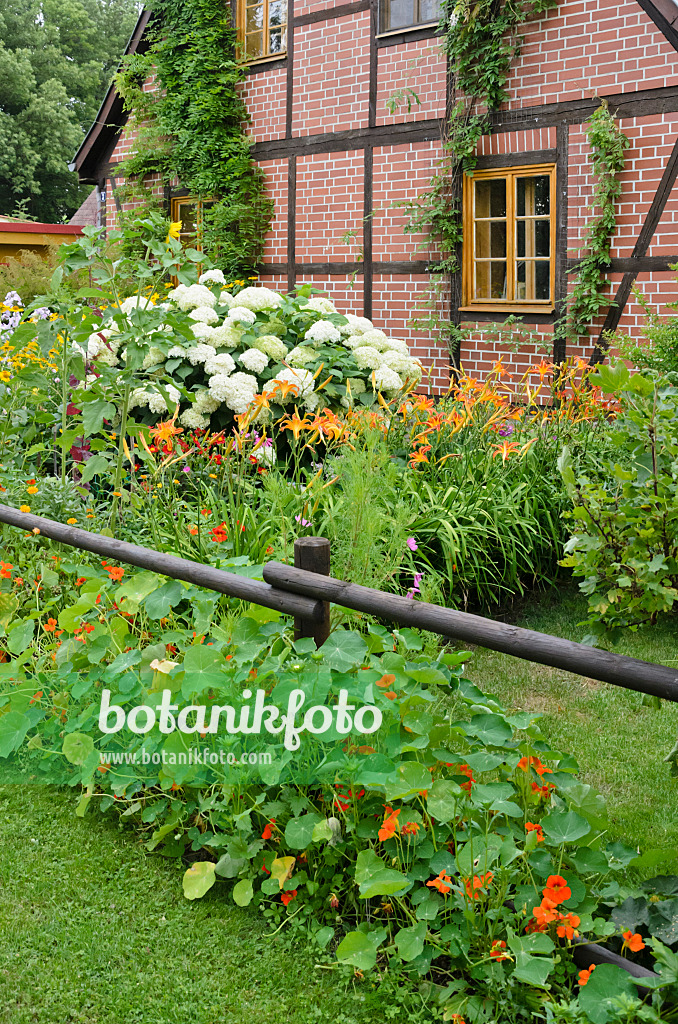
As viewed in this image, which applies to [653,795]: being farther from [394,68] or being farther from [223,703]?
[394,68]

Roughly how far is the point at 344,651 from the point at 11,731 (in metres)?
1.11

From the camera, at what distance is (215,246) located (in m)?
10.3

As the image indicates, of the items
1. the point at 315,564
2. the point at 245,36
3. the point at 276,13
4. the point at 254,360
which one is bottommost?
the point at 315,564

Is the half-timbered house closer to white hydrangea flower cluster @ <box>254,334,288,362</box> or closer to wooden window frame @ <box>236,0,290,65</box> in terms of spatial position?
wooden window frame @ <box>236,0,290,65</box>

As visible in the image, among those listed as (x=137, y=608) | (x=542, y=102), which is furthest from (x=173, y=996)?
(x=542, y=102)

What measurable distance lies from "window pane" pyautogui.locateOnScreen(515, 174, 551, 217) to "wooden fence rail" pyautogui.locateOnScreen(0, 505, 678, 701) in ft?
20.0

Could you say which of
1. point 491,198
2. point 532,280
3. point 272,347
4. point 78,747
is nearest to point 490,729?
point 78,747

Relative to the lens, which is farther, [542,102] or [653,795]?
[542,102]

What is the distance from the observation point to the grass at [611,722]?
286 cm

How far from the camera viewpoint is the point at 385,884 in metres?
2.05

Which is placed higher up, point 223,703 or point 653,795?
point 223,703

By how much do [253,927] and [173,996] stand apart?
0.29 metres

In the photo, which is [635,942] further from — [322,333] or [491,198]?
[491,198]

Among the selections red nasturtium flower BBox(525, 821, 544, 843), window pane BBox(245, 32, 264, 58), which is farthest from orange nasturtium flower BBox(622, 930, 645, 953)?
window pane BBox(245, 32, 264, 58)
